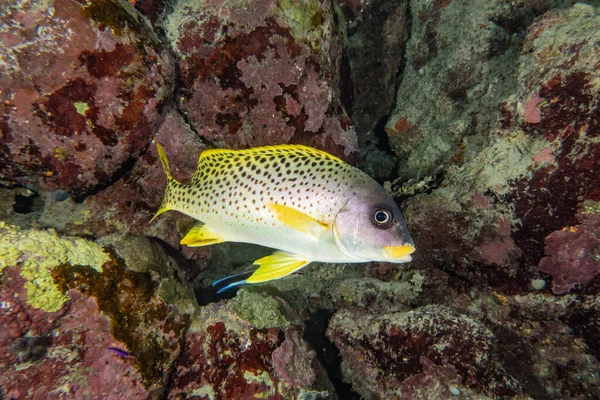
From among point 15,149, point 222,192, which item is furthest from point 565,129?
point 15,149

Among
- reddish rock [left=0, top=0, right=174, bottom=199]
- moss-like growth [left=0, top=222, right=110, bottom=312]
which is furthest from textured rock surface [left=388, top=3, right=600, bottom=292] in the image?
moss-like growth [left=0, top=222, right=110, bottom=312]

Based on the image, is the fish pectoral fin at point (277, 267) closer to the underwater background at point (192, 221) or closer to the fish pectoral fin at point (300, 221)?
the fish pectoral fin at point (300, 221)

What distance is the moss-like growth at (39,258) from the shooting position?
2363mm

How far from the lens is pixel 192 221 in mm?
4070

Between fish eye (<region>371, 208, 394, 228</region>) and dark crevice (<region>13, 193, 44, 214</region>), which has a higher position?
dark crevice (<region>13, 193, 44, 214</region>)

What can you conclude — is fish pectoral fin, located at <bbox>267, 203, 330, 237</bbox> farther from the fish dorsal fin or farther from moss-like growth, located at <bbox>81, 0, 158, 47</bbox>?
moss-like growth, located at <bbox>81, 0, 158, 47</bbox>

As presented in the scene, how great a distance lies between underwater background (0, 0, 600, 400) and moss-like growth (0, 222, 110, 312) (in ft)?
0.05

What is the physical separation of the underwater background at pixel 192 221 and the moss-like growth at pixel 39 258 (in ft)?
0.05

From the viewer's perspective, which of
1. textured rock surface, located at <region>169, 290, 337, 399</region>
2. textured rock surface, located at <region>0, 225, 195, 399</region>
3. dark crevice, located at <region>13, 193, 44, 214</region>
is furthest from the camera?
dark crevice, located at <region>13, 193, 44, 214</region>

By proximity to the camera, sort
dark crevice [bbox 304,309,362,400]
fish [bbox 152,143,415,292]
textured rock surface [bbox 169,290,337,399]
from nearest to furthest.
A: 1. fish [bbox 152,143,415,292]
2. textured rock surface [bbox 169,290,337,399]
3. dark crevice [bbox 304,309,362,400]

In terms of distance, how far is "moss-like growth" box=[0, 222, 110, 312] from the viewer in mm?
2363

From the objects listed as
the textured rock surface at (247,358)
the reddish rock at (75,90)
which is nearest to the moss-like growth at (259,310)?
the textured rock surface at (247,358)

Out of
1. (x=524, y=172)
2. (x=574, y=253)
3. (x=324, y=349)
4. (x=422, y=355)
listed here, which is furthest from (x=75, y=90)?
(x=574, y=253)

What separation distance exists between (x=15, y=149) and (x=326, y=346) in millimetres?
4346
